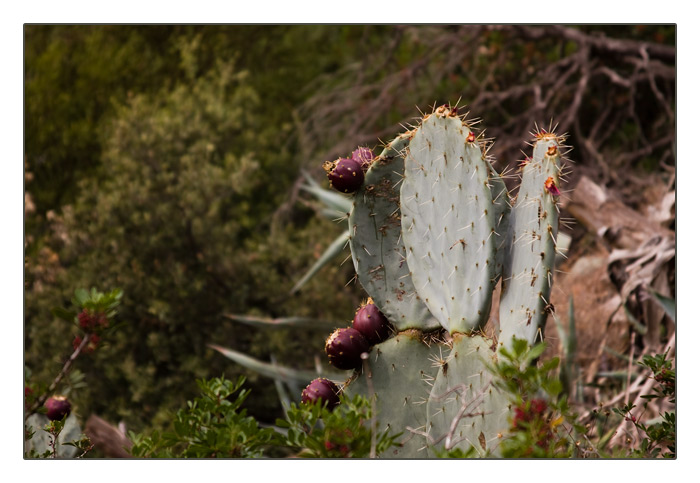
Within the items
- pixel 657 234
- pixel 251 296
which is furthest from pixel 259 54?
pixel 657 234

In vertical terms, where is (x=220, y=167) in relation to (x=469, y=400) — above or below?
above

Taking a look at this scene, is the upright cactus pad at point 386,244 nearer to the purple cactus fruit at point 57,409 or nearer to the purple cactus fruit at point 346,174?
the purple cactus fruit at point 346,174

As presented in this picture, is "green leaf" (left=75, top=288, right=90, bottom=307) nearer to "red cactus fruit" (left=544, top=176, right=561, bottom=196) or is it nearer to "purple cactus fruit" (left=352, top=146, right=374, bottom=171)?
"purple cactus fruit" (left=352, top=146, right=374, bottom=171)

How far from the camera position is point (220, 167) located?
4148 millimetres

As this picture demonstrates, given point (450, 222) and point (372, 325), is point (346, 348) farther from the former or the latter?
point (450, 222)

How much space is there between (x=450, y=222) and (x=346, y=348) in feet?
1.05

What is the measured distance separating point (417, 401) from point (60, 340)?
255 centimetres

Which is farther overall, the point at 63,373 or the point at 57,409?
the point at 57,409

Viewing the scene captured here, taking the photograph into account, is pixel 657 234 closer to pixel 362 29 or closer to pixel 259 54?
pixel 362 29

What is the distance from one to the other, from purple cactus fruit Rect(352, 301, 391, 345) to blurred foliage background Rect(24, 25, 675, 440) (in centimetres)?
184

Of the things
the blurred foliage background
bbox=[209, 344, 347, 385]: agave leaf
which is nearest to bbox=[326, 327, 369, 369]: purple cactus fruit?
bbox=[209, 344, 347, 385]: agave leaf

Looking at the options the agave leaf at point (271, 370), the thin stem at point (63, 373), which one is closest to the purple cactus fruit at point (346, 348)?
the thin stem at point (63, 373)

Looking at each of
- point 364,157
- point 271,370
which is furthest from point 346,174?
point 271,370

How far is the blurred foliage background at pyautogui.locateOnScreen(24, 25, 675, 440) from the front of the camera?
12.1 feet
